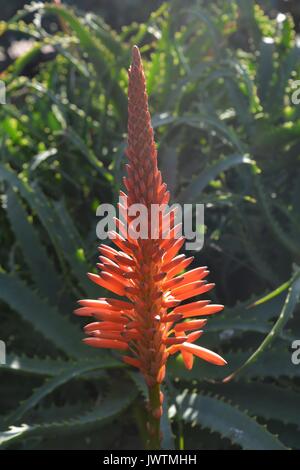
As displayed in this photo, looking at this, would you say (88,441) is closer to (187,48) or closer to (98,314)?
(98,314)

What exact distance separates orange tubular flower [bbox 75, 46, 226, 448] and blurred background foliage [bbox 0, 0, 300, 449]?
0.79 ft

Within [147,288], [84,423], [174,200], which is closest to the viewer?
[147,288]

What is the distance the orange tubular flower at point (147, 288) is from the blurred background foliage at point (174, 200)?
0.24 m

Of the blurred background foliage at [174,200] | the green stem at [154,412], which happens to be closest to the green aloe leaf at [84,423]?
the blurred background foliage at [174,200]

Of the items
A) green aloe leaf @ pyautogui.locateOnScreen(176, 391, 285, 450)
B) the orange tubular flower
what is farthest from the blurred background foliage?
the orange tubular flower

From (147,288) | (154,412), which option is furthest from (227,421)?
(147,288)

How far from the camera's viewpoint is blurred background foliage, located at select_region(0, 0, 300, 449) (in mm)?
1332

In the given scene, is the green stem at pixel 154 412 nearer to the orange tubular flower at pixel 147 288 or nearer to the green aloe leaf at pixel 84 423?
the orange tubular flower at pixel 147 288

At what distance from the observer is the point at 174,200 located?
62.2 inches

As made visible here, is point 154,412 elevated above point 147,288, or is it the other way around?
point 147,288

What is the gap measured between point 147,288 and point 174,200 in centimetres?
79

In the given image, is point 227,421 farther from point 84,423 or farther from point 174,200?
point 174,200
